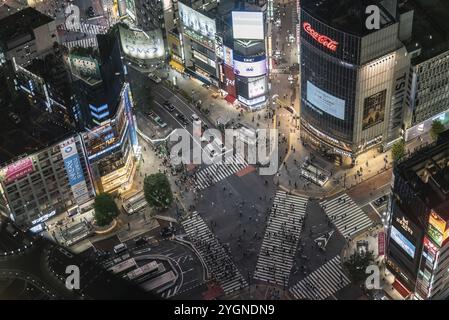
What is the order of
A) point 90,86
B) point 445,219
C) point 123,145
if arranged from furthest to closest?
point 123,145
point 90,86
point 445,219

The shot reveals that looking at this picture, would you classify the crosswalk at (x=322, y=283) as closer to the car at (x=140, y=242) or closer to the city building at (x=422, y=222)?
the city building at (x=422, y=222)

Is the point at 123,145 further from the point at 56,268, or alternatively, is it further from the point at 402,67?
the point at 402,67

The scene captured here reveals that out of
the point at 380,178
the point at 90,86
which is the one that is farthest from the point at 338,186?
the point at 90,86

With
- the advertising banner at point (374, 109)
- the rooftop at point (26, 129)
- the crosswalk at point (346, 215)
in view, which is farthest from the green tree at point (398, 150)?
the rooftop at point (26, 129)

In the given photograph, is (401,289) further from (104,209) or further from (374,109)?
(104,209)

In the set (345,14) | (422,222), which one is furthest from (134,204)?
(422,222)

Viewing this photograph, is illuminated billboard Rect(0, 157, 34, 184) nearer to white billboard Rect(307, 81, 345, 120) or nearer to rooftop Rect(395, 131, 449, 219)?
white billboard Rect(307, 81, 345, 120)

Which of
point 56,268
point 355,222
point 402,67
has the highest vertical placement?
point 402,67
